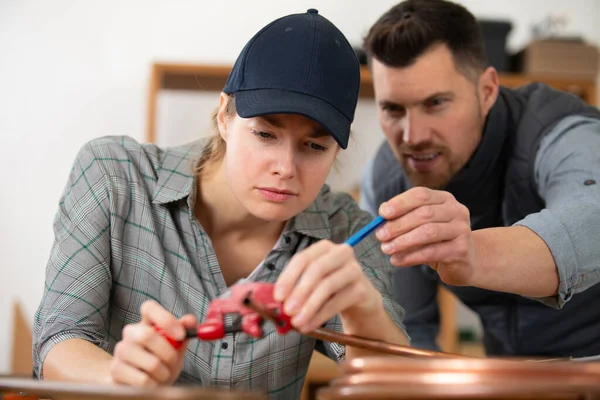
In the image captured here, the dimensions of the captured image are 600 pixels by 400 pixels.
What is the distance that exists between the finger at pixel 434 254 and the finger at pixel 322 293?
189 millimetres

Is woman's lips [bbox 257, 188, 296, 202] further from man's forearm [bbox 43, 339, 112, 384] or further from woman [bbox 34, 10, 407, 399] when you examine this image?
man's forearm [bbox 43, 339, 112, 384]

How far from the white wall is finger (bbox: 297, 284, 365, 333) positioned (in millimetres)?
2116

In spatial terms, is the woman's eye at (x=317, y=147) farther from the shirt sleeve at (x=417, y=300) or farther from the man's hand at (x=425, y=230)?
the shirt sleeve at (x=417, y=300)

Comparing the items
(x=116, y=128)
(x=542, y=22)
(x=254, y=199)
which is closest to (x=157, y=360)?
(x=254, y=199)

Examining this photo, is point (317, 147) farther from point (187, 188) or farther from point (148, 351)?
point (148, 351)

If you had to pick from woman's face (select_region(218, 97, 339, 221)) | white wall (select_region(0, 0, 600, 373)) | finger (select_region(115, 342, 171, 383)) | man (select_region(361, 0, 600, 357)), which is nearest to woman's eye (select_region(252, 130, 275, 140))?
woman's face (select_region(218, 97, 339, 221))

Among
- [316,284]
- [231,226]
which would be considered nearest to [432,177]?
[231,226]

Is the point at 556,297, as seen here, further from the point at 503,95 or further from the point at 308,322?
the point at 503,95

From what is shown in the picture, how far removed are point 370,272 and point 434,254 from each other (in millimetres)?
249

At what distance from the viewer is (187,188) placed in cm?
128

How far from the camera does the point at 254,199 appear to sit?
1.14 meters

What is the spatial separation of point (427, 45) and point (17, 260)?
2.14 m

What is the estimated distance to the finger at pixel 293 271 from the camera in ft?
2.69

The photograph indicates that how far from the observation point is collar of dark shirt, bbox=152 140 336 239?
1.28 meters
